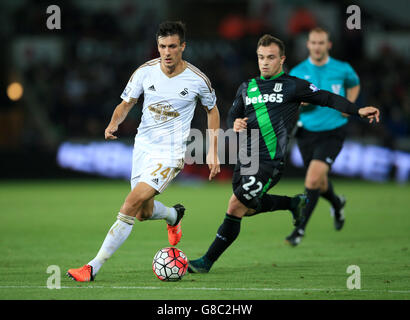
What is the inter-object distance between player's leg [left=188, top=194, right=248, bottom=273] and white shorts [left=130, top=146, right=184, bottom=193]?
70 centimetres

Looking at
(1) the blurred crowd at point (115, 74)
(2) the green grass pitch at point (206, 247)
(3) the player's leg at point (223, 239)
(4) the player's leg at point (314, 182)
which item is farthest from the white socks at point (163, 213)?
(1) the blurred crowd at point (115, 74)

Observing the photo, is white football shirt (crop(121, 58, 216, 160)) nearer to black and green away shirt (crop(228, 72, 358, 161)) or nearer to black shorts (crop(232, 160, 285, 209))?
black and green away shirt (crop(228, 72, 358, 161))

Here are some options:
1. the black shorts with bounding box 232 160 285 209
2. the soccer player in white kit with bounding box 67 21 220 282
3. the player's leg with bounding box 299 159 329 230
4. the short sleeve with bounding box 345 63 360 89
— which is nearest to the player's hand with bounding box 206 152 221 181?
the soccer player in white kit with bounding box 67 21 220 282

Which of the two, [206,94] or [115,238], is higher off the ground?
[206,94]

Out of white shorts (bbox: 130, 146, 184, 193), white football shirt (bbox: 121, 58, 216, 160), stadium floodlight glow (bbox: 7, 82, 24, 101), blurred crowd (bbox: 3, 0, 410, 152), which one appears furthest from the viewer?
→ stadium floodlight glow (bbox: 7, 82, 24, 101)

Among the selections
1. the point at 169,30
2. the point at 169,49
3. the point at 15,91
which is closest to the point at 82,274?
the point at 169,49

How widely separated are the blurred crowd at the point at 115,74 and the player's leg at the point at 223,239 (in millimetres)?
12654

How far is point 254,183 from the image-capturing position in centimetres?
715

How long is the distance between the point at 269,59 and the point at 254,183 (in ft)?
4.01

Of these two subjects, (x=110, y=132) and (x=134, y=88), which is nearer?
(x=110, y=132)

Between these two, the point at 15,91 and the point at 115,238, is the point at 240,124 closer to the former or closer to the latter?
the point at 115,238

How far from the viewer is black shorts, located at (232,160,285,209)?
714cm
